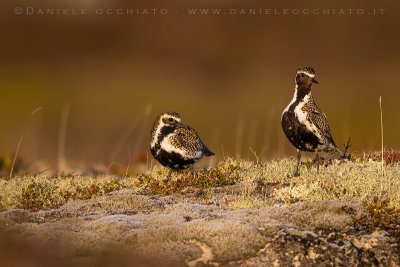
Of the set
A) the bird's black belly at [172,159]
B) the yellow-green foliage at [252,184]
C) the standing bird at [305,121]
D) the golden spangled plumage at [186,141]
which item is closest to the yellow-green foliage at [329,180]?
the yellow-green foliage at [252,184]

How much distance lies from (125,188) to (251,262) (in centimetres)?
654

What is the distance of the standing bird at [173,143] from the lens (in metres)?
13.1

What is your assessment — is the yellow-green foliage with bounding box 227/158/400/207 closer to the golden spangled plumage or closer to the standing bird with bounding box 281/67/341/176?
the standing bird with bounding box 281/67/341/176

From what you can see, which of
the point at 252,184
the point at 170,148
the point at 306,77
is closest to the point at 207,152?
the point at 170,148

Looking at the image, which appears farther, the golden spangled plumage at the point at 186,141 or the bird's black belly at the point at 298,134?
the golden spangled plumage at the point at 186,141

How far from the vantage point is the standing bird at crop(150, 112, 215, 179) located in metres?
13.1

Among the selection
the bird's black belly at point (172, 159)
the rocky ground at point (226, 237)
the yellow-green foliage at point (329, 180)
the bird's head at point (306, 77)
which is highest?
the bird's head at point (306, 77)

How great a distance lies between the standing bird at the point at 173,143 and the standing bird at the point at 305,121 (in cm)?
238

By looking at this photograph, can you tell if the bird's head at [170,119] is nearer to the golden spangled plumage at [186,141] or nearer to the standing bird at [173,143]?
the standing bird at [173,143]

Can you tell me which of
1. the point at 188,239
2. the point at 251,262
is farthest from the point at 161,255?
the point at 251,262

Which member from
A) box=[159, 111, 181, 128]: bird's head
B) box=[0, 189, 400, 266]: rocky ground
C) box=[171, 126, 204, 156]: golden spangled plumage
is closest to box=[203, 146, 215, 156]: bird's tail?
box=[171, 126, 204, 156]: golden spangled plumage

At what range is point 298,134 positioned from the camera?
12391 mm

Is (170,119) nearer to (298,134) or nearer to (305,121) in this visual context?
(298,134)

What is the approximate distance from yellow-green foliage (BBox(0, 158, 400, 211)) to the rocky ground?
913 mm
